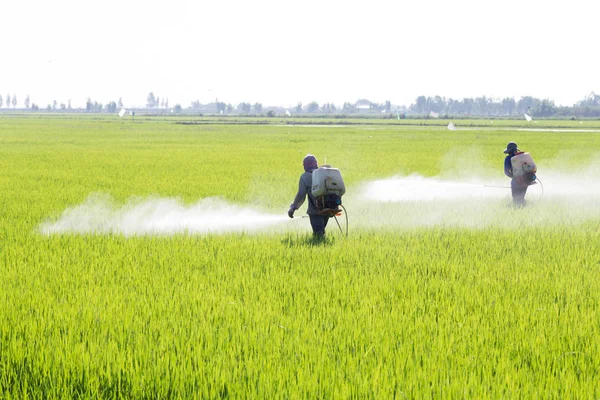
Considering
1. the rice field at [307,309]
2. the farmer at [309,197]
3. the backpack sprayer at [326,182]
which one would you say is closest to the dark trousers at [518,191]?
the rice field at [307,309]

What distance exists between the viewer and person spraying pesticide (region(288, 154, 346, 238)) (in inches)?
307

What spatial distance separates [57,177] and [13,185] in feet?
7.20

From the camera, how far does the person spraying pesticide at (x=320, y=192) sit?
7793 mm

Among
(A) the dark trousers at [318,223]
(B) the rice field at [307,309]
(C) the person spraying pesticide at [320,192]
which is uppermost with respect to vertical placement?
(C) the person spraying pesticide at [320,192]

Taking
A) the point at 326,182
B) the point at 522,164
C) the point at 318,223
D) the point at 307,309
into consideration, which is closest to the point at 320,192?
the point at 326,182

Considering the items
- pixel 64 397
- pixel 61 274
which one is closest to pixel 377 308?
pixel 64 397

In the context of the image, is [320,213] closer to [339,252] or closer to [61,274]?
[339,252]

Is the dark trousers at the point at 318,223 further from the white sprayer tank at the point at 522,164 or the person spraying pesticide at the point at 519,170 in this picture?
the white sprayer tank at the point at 522,164

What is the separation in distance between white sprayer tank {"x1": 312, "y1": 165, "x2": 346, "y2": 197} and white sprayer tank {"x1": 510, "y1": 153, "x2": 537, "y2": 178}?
5.31m

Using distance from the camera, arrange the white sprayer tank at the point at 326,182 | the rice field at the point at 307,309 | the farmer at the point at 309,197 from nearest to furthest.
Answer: the rice field at the point at 307,309
the white sprayer tank at the point at 326,182
the farmer at the point at 309,197

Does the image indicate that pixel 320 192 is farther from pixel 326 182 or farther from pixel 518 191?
pixel 518 191

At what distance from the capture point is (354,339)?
4559mm

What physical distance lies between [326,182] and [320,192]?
0.14 metres

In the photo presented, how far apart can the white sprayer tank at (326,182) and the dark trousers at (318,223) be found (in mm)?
718
